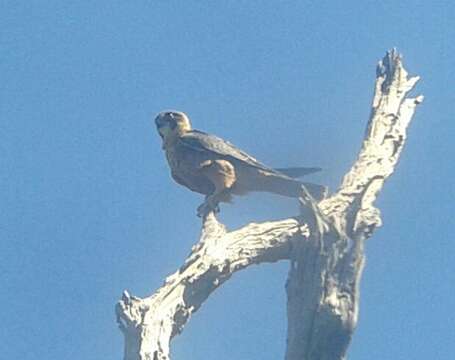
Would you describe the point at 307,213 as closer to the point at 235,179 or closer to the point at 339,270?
the point at 339,270

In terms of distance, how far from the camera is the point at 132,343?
23.6ft

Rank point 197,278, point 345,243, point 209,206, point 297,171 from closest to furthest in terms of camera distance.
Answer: point 197,278, point 345,243, point 209,206, point 297,171

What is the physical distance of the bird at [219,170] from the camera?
33.1ft

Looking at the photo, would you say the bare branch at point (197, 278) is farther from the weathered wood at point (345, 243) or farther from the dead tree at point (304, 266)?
the weathered wood at point (345, 243)

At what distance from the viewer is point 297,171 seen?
397 inches

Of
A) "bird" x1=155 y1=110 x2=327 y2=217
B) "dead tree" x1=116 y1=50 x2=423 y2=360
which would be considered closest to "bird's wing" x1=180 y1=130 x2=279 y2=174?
"bird" x1=155 y1=110 x2=327 y2=217

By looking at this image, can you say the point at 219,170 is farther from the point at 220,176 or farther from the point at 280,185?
the point at 280,185

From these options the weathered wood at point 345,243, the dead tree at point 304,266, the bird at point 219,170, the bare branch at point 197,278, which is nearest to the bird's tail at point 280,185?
the bird at point 219,170

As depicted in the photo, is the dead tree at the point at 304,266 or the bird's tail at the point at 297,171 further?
the bird's tail at the point at 297,171

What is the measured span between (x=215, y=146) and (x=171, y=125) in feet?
1.76

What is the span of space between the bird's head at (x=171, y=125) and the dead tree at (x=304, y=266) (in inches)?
56.9

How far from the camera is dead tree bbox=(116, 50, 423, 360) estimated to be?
7.41m

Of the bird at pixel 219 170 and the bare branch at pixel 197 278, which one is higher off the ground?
the bird at pixel 219 170

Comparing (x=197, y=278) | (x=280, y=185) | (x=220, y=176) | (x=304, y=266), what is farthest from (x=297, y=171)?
(x=197, y=278)
